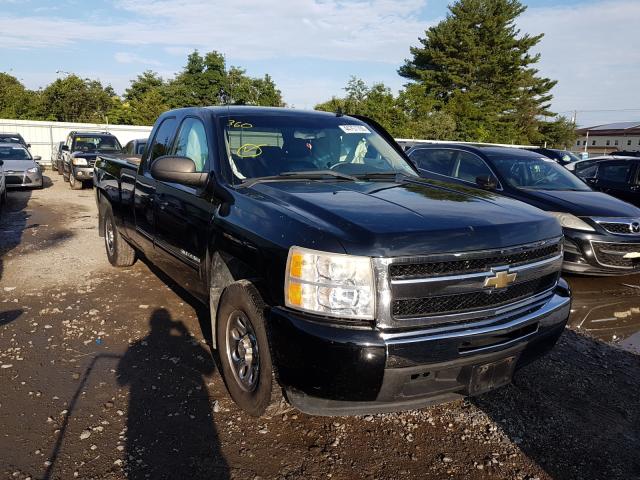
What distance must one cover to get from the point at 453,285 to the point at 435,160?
6284 mm

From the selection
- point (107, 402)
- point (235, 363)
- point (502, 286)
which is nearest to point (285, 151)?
point (235, 363)

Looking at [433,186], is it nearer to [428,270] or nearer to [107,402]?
[428,270]

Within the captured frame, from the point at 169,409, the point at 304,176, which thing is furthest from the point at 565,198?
the point at 169,409

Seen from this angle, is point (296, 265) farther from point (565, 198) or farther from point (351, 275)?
point (565, 198)

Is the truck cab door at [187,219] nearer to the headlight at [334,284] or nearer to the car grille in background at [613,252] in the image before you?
the headlight at [334,284]

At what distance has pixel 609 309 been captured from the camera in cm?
548

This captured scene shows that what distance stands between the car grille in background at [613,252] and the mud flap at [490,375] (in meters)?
3.86

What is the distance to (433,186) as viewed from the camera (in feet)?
11.8

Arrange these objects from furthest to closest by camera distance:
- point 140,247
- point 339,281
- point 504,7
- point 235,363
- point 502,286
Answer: point 504,7 → point 140,247 → point 235,363 → point 502,286 → point 339,281

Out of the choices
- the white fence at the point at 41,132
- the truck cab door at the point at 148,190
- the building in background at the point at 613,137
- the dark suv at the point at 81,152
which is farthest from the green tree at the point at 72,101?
the building in background at the point at 613,137

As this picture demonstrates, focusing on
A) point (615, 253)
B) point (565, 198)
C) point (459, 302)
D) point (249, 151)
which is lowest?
point (615, 253)

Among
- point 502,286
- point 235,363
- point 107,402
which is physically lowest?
point 107,402

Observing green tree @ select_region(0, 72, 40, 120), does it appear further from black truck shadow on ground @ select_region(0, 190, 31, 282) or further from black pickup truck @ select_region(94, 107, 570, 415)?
black pickup truck @ select_region(94, 107, 570, 415)

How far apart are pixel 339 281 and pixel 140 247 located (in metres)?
3.45
